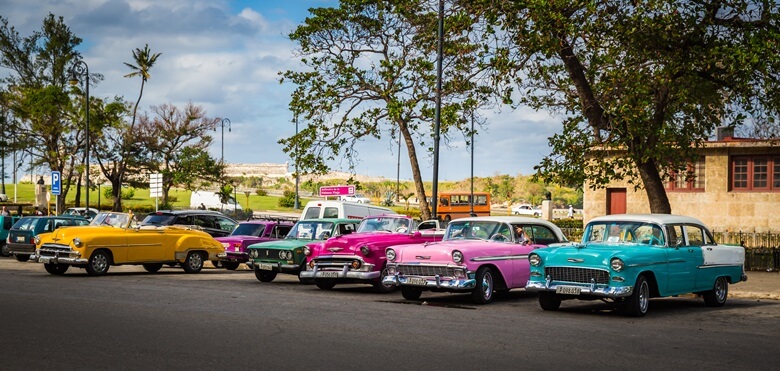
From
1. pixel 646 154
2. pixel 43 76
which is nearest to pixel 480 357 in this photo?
pixel 646 154

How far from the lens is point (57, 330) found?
1122 centimetres

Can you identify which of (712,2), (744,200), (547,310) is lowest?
(547,310)

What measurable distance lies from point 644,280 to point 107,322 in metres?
8.47

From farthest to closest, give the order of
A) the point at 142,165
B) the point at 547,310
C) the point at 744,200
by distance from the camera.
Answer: the point at 142,165, the point at 744,200, the point at 547,310

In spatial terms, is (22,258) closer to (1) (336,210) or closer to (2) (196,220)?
(2) (196,220)

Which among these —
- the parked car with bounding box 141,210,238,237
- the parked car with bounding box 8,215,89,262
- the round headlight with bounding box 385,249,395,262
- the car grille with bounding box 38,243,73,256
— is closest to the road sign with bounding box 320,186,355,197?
the parked car with bounding box 141,210,238,237

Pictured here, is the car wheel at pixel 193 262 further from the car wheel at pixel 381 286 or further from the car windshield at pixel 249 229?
the car wheel at pixel 381 286

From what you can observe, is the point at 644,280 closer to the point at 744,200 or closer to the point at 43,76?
the point at 744,200

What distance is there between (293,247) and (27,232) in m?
12.2

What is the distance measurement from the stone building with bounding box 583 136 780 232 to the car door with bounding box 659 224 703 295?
1953 centimetres

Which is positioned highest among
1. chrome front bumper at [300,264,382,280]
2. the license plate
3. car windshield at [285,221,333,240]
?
car windshield at [285,221,333,240]

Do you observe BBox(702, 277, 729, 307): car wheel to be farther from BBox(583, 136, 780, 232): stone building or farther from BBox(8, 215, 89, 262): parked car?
BBox(8, 215, 89, 262): parked car

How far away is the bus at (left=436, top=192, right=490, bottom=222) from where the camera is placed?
236ft

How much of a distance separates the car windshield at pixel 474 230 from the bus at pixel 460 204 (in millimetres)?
53393
